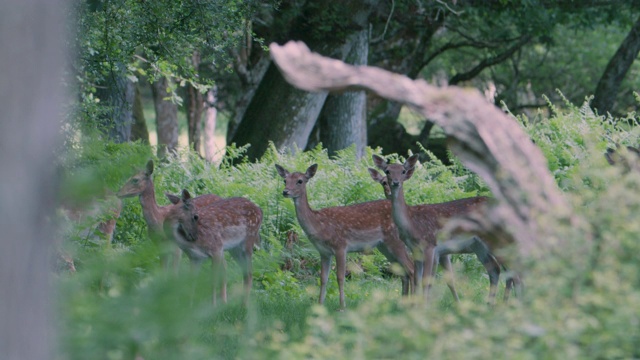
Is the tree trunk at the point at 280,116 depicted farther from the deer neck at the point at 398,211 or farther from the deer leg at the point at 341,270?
the deer neck at the point at 398,211

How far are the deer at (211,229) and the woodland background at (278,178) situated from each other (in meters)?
0.43

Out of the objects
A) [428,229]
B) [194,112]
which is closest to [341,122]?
[194,112]

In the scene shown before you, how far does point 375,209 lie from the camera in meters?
10.8

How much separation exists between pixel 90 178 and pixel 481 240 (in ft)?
20.2

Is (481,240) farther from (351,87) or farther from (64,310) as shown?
(64,310)

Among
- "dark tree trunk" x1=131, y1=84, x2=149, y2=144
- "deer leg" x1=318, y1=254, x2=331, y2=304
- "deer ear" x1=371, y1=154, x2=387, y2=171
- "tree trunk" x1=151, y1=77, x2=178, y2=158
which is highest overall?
"tree trunk" x1=151, y1=77, x2=178, y2=158

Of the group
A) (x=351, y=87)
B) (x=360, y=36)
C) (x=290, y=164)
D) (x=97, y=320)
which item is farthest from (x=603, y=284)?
(x=360, y=36)

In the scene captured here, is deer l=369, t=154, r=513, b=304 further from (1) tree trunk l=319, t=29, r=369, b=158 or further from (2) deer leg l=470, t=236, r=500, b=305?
(1) tree trunk l=319, t=29, r=369, b=158

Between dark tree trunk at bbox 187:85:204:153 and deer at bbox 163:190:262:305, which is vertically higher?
dark tree trunk at bbox 187:85:204:153

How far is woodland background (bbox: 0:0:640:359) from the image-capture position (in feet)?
12.6

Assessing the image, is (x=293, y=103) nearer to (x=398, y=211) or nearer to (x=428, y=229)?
(x=398, y=211)

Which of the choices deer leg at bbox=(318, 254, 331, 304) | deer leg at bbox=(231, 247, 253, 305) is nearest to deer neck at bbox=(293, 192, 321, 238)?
deer leg at bbox=(318, 254, 331, 304)

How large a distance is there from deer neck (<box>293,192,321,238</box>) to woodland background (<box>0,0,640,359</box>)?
0.48 meters

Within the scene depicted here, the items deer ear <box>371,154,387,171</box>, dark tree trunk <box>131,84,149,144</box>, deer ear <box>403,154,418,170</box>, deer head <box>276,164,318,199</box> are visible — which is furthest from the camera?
dark tree trunk <box>131,84,149,144</box>
